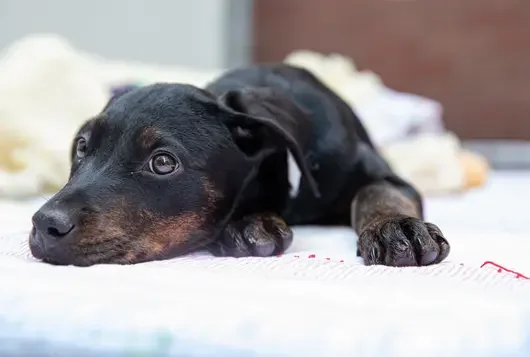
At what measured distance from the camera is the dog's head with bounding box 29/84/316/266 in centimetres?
118

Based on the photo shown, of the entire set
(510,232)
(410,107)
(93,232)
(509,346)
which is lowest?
(410,107)

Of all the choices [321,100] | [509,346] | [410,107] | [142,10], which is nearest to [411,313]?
[509,346]

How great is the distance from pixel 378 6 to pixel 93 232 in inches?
138

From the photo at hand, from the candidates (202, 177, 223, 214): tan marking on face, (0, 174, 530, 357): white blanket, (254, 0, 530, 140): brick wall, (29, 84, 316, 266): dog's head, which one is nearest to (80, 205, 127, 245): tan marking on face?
(29, 84, 316, 266): dog's head

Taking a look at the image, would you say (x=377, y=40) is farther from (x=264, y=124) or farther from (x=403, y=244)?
(x=403, y=244)

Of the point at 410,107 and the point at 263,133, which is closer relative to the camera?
the point at 263,133

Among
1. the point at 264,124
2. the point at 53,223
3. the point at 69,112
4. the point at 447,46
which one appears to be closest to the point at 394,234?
the point at 264,124

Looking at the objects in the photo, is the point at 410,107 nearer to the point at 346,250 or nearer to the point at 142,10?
the point at 142,10

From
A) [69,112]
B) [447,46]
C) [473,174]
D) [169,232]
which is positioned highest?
[169,232]

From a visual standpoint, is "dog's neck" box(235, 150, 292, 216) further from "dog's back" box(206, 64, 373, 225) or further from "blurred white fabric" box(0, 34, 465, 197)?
"blurred white fabric" box(0, 34, 465, 197)

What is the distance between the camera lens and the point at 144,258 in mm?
1248

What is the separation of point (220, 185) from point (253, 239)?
14 centimetres

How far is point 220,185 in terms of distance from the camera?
145cm

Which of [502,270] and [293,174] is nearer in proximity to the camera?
[502,270]
